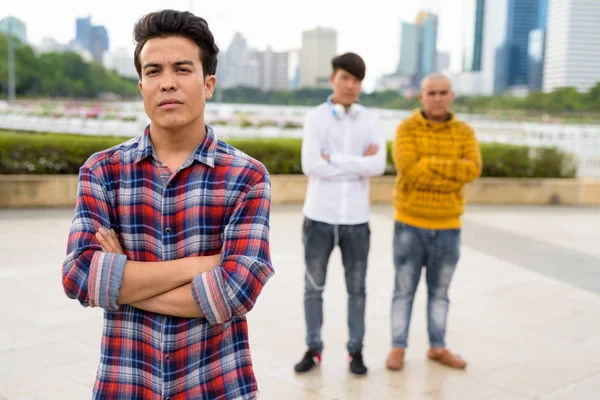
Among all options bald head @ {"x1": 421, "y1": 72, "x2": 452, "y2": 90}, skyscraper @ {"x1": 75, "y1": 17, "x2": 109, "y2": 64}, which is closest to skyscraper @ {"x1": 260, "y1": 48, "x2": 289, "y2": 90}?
skyscraper @ {"x1": 75, "y1": 17, "x2": 109, "y2": 64}

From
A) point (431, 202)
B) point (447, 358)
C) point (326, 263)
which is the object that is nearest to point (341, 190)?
point (326, 263)

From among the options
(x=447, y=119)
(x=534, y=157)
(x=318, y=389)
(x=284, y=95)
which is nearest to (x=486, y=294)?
(x=447, y=119)

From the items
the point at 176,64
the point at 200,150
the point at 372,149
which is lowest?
the point at 372,149

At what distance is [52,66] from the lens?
247ft

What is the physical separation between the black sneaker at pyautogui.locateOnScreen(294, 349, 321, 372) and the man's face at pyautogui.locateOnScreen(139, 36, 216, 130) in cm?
280

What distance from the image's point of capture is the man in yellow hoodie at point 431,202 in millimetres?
4652

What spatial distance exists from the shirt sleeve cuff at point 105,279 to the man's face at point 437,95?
121 inches

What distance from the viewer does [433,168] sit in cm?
461

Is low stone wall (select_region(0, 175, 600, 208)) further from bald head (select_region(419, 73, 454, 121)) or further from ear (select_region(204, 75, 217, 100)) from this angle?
ear (select_region(204, 75, 217, 100))

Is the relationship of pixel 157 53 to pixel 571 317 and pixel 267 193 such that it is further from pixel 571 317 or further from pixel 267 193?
pixel 571 317

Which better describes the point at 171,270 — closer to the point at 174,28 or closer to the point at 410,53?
the point at 174,28

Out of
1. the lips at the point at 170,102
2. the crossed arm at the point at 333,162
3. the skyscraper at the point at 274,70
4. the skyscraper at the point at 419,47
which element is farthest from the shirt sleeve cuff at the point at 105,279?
the skyscraper at the point at 419,47

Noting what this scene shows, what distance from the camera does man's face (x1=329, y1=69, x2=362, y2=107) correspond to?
178 inches

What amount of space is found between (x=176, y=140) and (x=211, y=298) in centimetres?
46
